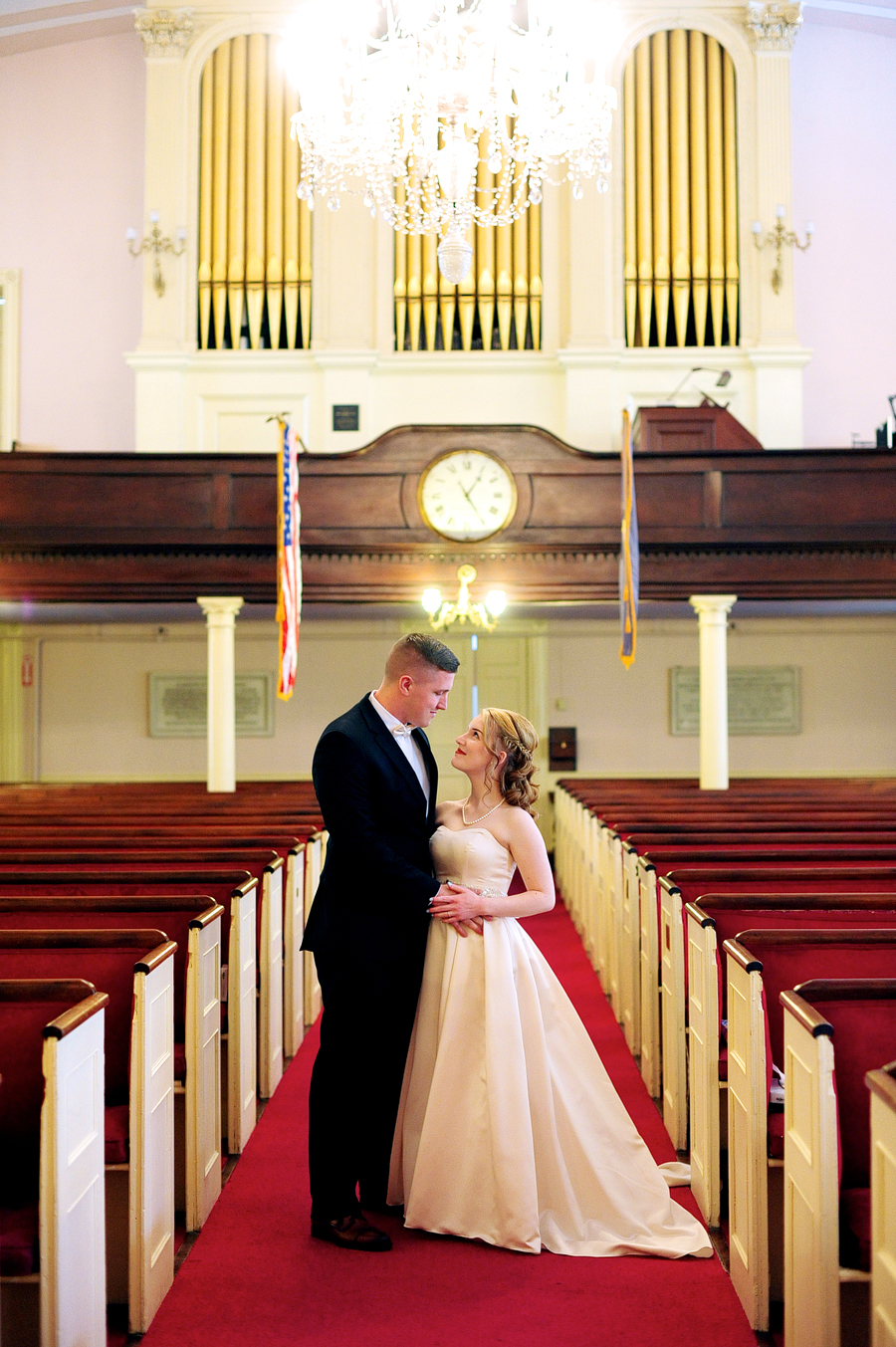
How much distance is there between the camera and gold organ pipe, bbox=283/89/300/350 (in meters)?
10.3

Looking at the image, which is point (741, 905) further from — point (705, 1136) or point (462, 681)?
point (462, 681)

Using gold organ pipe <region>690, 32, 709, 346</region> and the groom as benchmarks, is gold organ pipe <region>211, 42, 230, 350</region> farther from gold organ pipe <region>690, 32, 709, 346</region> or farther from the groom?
the groom

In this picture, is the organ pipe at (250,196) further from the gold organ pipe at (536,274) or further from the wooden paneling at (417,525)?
the wooden paneling at (417,525)

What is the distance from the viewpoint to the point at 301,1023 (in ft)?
17.1

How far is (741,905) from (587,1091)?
29.5 inches

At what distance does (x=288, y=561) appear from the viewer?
23.3 ft

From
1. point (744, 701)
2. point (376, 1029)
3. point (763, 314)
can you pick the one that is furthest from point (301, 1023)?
point (763, 314)

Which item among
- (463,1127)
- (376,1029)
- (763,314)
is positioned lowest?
(463,1127)

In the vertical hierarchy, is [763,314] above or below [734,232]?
below

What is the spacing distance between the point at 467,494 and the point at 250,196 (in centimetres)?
404

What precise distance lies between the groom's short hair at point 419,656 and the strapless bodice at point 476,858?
438 millimetres

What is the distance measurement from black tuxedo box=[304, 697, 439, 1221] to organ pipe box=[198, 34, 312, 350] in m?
8.26

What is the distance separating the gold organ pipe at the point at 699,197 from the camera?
10289mm

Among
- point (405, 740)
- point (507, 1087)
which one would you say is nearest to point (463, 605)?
point (405, 740)
